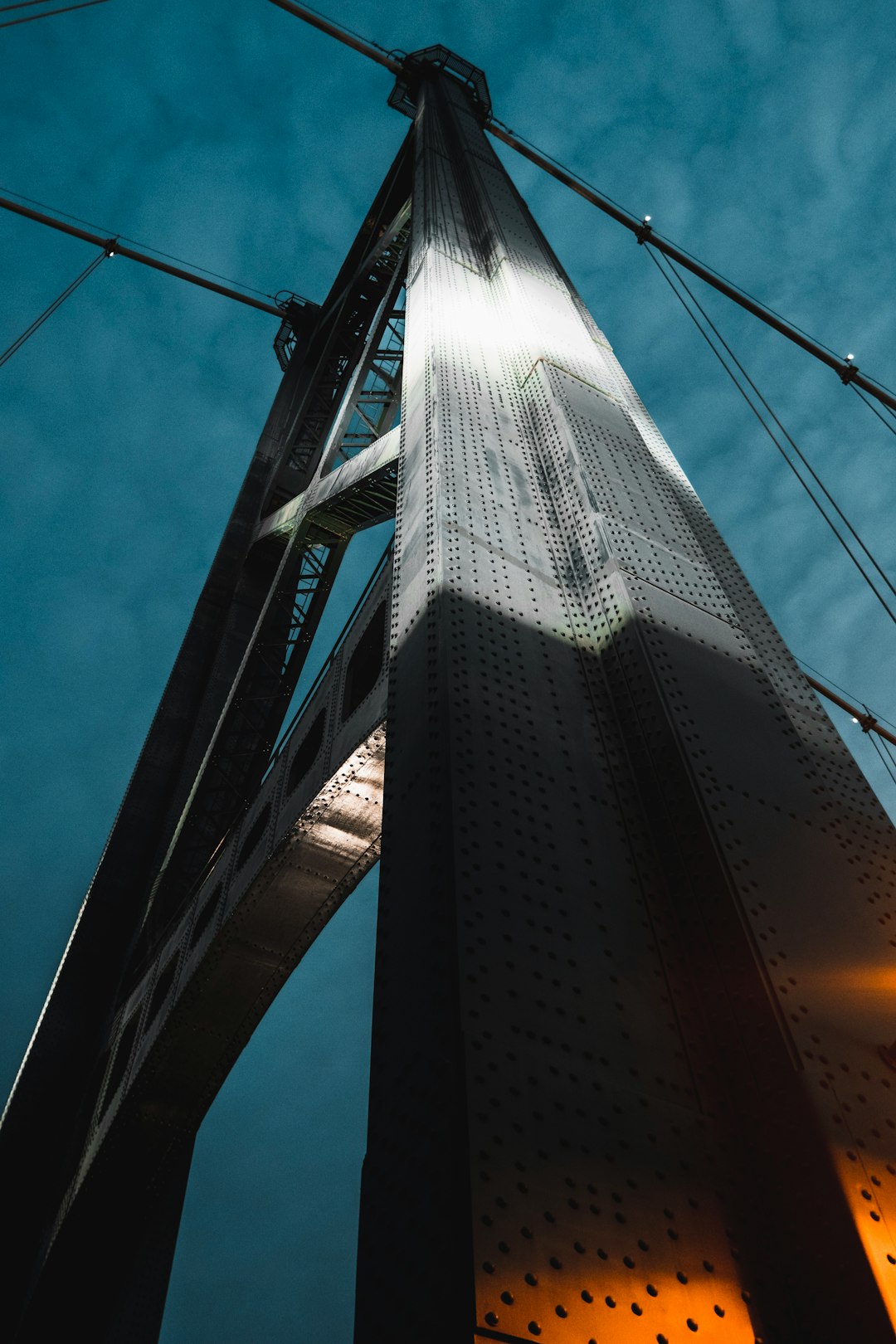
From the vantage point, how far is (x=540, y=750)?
13.7 ft

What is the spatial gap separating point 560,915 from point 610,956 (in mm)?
265

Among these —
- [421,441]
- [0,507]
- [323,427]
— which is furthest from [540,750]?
[0,507]

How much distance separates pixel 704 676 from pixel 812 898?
1432 millimetres

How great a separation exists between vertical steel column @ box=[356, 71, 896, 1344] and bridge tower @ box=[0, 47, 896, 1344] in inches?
0.6

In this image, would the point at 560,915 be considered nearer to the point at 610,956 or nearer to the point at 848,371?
the point at 610,956

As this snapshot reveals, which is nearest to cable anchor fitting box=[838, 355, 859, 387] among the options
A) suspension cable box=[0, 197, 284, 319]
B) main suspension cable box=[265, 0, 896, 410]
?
main suspension cable box=[265, 0, 896, 410]

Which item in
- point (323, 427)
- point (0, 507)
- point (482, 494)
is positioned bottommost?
point (482, 494)

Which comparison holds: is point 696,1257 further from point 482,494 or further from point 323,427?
point 323,427

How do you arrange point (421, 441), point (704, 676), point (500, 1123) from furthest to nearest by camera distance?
point (421, 441), point (704, 676), point (500, 1123)

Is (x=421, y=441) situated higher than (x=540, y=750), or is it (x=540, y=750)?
(x=421, y=441)

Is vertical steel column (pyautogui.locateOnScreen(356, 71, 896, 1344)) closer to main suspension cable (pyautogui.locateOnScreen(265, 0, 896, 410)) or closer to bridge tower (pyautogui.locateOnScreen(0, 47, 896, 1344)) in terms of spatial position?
bridge tower (pyautogui.locateOnScreen(0, 47, 896, 1344))

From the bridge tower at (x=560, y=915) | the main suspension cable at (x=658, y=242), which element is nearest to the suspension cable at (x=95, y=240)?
the main suspension cable at (x=658, y=242)

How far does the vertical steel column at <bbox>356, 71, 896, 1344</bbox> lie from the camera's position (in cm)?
A: 253

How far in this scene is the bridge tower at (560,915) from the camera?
2582mm
